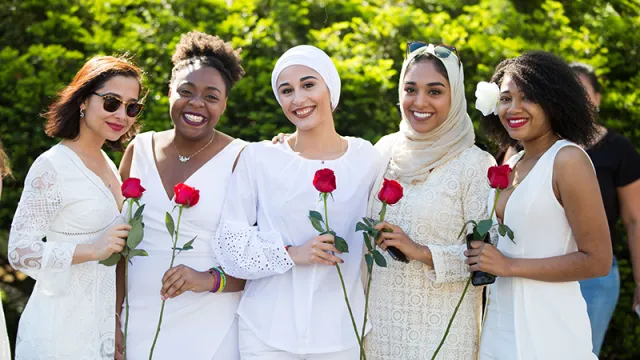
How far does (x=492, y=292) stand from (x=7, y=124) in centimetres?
418

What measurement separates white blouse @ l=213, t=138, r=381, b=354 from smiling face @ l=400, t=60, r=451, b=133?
344 mm

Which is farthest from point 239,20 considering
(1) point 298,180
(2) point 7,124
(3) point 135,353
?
(3) point 135,353

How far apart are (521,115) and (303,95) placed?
3.73 ft

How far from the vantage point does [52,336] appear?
13.0 feet

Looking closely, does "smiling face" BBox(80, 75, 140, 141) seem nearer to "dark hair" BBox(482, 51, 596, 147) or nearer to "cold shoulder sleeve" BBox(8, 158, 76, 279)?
"cold shoulder sleeve" BBox(8, 158, 76, 279)

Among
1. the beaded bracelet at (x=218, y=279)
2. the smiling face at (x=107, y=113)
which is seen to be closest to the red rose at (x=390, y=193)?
the beaded bracelet at (x=218, y=279)

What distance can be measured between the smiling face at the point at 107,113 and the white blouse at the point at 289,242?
699 mm

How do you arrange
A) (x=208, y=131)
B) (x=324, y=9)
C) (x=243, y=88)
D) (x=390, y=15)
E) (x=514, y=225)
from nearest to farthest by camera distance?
(x=514, y=225) → (x=208, y=131) → (x=243, y=88) → (x=390, y=15) → (x=324, y=9)

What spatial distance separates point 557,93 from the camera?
12.5 ft

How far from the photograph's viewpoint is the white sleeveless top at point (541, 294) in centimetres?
370

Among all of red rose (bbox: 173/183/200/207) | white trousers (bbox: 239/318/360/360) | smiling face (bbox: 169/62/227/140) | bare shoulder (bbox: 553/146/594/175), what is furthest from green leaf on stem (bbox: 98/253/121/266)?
bare shoulder (bbox: 553/146/594/175)

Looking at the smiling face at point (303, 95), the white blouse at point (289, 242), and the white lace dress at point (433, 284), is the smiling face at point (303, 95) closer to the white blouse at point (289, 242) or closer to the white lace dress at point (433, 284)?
the white blouse at point (289, 242)

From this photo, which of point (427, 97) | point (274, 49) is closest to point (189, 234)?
point (427, 97)

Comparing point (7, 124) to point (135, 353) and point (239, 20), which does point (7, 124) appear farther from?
point (135, 353)
